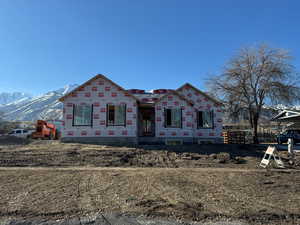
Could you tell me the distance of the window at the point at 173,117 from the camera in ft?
55.3

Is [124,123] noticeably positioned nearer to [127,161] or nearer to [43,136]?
[127,161]

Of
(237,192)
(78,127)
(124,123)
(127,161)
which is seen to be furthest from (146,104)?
(237,192)

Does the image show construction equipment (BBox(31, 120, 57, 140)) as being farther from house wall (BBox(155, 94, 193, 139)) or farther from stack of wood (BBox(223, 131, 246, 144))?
stack of wood (BBox(223, 131, 246, 144))

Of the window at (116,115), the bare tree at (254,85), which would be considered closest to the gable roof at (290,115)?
the bare tree at (254,85)

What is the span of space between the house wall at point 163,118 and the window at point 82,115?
19.3 ft

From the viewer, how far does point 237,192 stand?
225 inches

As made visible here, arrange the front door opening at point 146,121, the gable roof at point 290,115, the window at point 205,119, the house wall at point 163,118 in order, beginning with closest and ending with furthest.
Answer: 1. the gable roof at point 290,115
2. the house wall at point 163,118
3. the window at point 205,119
4. the front door opening at point 146,121

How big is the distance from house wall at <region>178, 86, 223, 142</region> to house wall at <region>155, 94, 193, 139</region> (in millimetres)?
1095

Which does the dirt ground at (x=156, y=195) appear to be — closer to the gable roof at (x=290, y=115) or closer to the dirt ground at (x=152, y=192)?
the dirt ground at (x=152, y=192)

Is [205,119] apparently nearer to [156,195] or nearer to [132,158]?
[132,158]

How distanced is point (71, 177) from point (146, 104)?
35.5ft

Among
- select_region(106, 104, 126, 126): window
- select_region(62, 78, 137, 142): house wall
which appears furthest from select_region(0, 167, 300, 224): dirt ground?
select_region(106, 104, 126, 126): window

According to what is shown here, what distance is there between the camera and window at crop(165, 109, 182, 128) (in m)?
16.8

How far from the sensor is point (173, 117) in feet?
55.6
